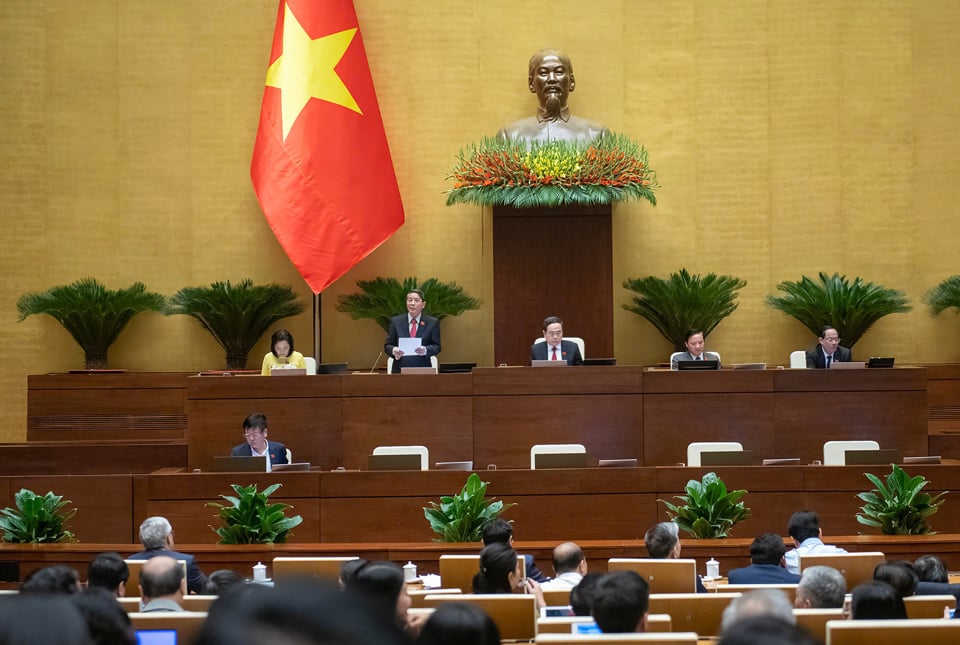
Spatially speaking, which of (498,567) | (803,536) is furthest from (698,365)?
(498,567)

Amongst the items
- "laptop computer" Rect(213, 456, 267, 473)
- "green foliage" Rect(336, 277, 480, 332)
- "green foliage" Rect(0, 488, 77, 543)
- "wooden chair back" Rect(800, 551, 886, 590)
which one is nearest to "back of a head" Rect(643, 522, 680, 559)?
"wooden chair back" Rect(800, 551, 886, 590)

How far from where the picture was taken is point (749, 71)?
40.5 feet

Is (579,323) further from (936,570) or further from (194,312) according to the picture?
(936,570)

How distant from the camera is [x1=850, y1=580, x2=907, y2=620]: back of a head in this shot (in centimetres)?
382

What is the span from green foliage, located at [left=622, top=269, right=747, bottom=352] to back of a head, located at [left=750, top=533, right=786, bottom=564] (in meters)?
6.21

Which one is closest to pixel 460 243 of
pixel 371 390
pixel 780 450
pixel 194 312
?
pixel 194 312

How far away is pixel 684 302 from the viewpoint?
11.5m

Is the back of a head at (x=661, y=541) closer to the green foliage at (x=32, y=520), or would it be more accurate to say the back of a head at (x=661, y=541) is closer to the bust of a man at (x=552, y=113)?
the green foliage at (x=32, y=520)

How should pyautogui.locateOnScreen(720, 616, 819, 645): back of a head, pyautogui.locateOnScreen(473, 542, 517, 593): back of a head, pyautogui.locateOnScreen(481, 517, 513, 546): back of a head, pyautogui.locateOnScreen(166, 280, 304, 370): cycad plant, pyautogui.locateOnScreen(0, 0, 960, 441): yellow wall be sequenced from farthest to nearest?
pyautogui.locateOnScreen(0, 0, 960, 441): yellow wall < pyautogui.locateOnScreen(166, 280, 304, 370): cycad plant < pyautogui.locateOnScreen(481, 517, 513, 546): back of a head < pyautogui.locateOnScreen(473, 542, 517, 593): back of a head < pyautogui.locateOnScreen(720, 616, 819, 645): back of a head

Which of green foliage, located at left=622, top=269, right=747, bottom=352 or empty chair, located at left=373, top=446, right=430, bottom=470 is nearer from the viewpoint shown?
empty chair, located at left=373, top=446, right=430, bottom=470

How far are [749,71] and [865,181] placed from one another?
168cm

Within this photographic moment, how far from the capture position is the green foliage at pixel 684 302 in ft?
37.7

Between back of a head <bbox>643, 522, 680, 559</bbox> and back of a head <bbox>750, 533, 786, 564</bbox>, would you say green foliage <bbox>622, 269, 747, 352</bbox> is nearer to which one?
back of a head <bbox>643, 522, 680, 559</bbox>

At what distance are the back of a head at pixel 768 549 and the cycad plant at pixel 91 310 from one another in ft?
25.8
